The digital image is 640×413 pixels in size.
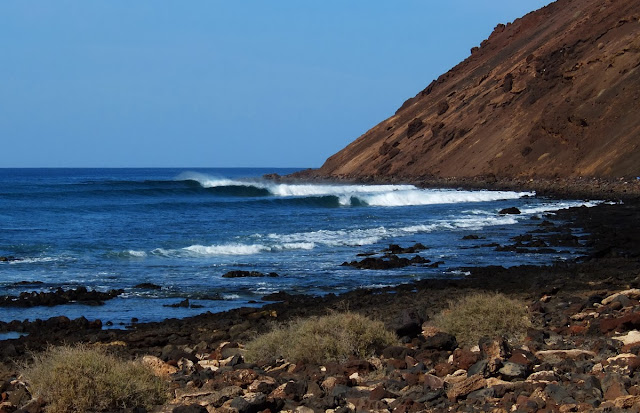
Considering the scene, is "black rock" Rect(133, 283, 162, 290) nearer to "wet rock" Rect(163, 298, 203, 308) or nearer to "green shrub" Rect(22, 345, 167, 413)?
"wet rock" Rect(163, 298, 203, 308)

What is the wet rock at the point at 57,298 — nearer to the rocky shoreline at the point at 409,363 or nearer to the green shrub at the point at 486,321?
the rocky shoreline at the point at 409,363

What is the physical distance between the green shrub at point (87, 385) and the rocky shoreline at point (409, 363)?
0.66 feet

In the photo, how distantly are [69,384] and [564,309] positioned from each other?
295 inches

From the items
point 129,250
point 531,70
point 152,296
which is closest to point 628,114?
point 531,70

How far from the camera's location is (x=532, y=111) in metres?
70.8

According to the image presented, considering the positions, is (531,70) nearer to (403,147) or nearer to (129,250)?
(403,147)

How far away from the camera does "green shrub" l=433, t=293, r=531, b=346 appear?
9.82 meters

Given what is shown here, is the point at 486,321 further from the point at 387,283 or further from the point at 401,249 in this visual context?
the point at 401,249

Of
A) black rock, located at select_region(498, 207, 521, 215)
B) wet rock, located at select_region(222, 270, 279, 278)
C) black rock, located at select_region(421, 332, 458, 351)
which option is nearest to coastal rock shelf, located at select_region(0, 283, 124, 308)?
wet rock, located at select_region(222, 270, 279, 278)

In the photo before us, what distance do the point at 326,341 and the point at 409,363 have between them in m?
0.96

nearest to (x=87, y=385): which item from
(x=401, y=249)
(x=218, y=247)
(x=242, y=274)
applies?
(x=242, y=274)

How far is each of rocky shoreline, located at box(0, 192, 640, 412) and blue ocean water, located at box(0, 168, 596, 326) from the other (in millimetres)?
2555

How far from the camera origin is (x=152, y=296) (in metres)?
17.0

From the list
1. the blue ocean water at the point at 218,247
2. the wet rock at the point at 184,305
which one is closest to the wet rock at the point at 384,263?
the blue ocean water at the point at 218,247
